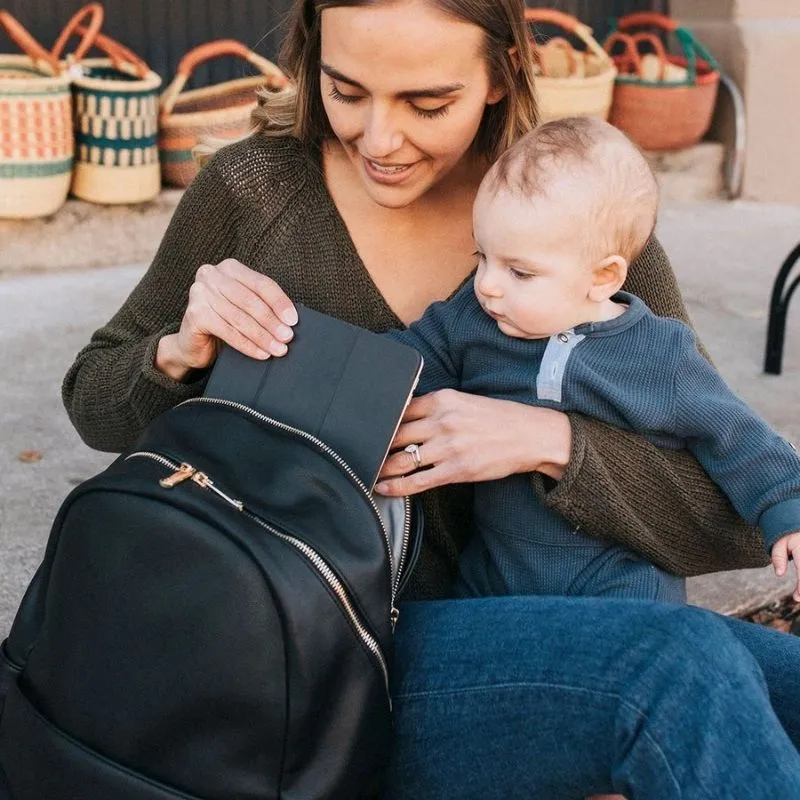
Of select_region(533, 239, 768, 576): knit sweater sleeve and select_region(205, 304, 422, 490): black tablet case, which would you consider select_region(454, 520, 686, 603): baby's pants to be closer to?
select_region(533, 239, 768, 576): knit sweater sleeve

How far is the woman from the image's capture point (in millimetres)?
1440

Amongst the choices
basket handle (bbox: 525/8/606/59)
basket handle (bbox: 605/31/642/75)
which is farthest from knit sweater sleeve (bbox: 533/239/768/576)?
A: basket handle (bbox: 605/31/642/75)

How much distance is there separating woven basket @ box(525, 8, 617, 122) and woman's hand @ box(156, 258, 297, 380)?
3.80 meters

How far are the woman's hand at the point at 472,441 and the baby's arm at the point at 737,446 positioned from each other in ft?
0.56

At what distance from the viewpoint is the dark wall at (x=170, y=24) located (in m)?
4.92

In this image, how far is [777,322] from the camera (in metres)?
4.15

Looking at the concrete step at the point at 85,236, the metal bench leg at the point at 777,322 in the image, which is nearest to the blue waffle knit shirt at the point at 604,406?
the metal bench leg at the point at 777,322

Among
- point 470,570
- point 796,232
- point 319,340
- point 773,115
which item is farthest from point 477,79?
point 773,115

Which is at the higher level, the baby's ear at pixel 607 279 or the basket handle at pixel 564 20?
the baby's ear at pixel 607 279

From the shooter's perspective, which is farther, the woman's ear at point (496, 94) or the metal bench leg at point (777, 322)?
the metal bench leg at point (777, 322)

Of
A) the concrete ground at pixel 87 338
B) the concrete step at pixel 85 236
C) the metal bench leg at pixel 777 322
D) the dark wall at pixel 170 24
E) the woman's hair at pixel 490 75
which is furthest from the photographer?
the dark wall at pixel 170 24

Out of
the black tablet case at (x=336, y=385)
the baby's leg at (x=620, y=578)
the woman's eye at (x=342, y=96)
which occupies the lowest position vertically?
the baby's leg at (x=620, y=578)

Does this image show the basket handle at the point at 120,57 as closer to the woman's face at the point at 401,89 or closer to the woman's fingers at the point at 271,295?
the woman's face at the point at 401,89

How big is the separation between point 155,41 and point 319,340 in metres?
3.95
